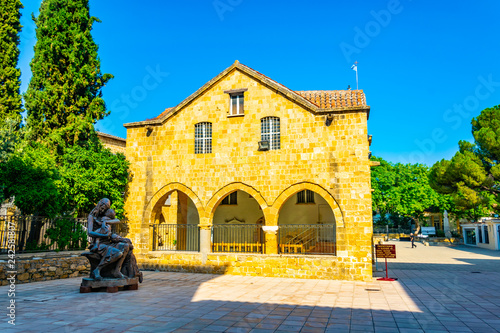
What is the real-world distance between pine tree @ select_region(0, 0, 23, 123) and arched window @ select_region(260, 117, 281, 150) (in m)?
14.3

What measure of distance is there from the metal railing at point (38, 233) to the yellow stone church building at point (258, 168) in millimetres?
2237

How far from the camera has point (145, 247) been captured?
15.7 m

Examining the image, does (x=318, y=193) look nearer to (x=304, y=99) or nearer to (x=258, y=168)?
(x=258, y=168)

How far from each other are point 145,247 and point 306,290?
308 inches

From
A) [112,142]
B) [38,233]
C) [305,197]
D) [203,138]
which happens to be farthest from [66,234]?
[112,142]

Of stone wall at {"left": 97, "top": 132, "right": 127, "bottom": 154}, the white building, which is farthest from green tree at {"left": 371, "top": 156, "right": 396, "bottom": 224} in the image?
stone wall at {"left": 97, "top": 132, "right": 127, "bottom": 154}

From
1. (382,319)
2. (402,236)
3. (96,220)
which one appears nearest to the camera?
(382,319)

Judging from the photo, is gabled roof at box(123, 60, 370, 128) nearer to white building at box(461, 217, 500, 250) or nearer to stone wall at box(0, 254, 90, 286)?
stone wall at box(0, 254, 90, 286)

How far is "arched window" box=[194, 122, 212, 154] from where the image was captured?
15.7 m

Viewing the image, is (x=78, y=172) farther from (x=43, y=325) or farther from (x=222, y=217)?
(x=43, y=325)

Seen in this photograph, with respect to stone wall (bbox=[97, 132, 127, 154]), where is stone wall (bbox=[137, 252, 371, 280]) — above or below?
below

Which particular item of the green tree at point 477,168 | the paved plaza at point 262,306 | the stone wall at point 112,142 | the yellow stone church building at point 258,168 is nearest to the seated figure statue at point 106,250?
the paved plaza at point 262,306

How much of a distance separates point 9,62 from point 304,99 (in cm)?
1775

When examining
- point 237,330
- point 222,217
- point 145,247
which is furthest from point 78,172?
point 237,330
